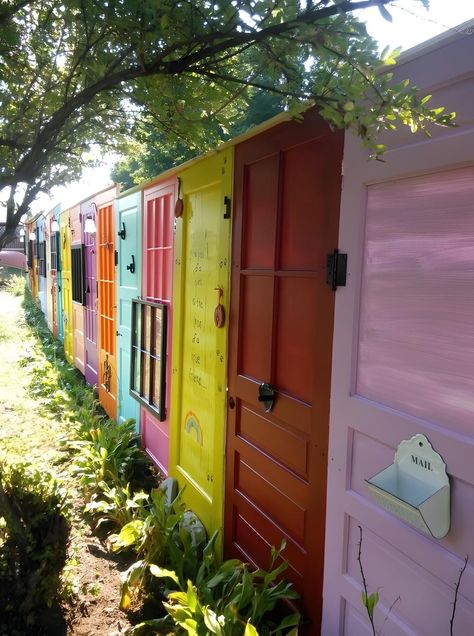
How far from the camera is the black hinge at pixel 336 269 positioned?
216 centimetres

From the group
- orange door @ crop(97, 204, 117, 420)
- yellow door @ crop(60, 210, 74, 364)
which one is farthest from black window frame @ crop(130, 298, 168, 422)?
yellow door @ crop(60, 210, 74, 364)

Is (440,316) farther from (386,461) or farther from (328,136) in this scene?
(328,136)

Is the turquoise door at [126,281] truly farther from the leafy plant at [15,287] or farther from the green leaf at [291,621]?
the leafy plant at [15,287]

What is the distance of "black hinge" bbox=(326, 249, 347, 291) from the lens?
7.10ft

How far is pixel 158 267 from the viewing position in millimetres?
4727

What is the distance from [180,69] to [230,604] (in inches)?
97.4

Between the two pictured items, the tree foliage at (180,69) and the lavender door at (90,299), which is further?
the lavender door at (90,299)

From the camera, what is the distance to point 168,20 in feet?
5.40

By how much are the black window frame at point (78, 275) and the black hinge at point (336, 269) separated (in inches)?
250

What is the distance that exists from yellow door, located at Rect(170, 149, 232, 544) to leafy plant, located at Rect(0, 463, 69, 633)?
1.14m

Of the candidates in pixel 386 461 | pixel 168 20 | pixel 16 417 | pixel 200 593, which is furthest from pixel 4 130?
pixel 16 417

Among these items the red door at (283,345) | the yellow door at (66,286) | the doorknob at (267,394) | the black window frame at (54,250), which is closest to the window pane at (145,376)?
the red door at (283,345)

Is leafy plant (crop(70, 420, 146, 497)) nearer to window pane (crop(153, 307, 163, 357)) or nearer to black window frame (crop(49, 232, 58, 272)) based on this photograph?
window pane (crop(153, 307, 163, 357))

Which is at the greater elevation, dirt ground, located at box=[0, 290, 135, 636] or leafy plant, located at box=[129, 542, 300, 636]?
leafy plant, located at box=[129, 542, 300, 636]
